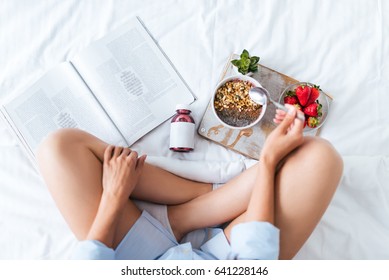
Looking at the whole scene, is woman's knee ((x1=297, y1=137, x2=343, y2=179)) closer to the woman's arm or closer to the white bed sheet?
the white bed sheet

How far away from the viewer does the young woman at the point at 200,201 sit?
82 cm

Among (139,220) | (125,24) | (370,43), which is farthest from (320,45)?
(139,220)

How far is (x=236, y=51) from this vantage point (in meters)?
1.12

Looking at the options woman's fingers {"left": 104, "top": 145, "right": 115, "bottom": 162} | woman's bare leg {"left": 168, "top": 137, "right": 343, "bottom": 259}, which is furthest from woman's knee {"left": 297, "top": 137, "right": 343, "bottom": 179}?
woman's fingers {"left": 104, "top": 145, "right": 115, "bottom": 162}

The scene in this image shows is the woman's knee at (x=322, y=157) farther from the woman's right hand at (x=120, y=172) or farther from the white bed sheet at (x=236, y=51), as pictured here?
the woman's right hand at (x=120, y=172)

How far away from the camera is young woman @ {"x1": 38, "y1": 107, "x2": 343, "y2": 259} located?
822mm

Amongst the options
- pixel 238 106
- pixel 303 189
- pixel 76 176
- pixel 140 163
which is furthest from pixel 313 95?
pixel 76 176

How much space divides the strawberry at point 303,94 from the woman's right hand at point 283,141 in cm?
18

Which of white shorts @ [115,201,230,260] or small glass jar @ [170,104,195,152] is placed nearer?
white shorts @ [115,201,230,260]

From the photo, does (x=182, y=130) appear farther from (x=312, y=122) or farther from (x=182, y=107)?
(x=312, y=122)

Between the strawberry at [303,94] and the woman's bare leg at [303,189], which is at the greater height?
the strawberry at [303,94]

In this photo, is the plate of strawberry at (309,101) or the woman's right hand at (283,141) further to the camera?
the plate of strawberry at (309,101)

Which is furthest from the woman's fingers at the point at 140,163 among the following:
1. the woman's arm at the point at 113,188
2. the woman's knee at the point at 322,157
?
the woman's knee at the point at 322,157

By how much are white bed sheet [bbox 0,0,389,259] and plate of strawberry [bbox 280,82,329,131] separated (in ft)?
0.11
